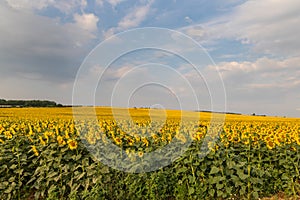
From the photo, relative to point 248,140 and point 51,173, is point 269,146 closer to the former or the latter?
point 248,140

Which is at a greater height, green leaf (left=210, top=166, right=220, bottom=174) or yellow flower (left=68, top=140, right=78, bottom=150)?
yellow flower (left=68, top=140, right=78, bottom=150)

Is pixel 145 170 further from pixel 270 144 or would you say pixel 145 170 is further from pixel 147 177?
pixel 270 144

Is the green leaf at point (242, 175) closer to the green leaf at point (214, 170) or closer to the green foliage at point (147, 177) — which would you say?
the green foliage at point (147, 177)

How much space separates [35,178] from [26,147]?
2.99 feet

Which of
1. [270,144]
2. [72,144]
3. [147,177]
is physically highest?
[270,144]

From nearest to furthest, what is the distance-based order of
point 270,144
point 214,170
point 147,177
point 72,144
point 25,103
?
1. point 214,170
2. point 147,177
3. point 72,144
4. point 270,144
5. point 25,103

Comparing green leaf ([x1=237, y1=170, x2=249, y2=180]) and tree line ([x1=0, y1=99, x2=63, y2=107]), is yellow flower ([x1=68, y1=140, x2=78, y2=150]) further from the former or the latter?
tree line ([x1=0, y1=99, x2=63, y2=107])

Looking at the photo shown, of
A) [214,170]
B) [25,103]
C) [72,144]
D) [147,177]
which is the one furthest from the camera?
[25,103]

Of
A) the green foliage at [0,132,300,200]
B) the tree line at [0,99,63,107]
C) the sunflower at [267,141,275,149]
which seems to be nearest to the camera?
the green foliage at [0,132,300,200]

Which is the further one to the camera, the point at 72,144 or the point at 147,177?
the point at 72,144

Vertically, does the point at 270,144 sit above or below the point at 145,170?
above

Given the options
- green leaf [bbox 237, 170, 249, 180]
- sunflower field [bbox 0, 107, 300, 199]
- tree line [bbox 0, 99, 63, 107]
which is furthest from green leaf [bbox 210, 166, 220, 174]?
tree line [bbox 0, 99, 63, 107]

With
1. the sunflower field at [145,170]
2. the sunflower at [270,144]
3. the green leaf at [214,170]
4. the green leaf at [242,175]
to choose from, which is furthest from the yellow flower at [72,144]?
the sunflower at [270,144]

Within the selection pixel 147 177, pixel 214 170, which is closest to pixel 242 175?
pixel 214 170
